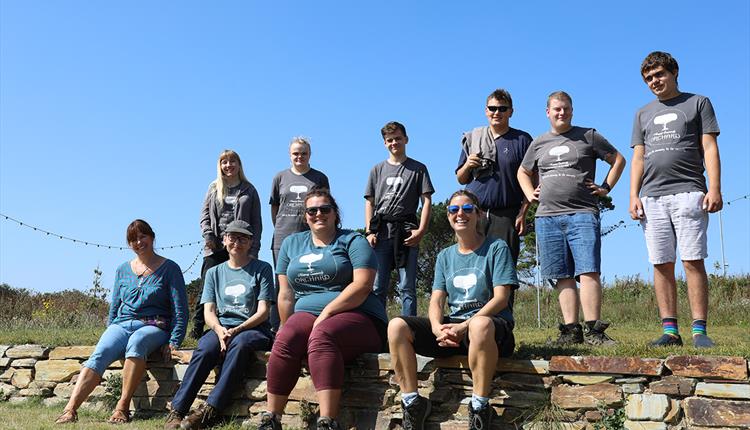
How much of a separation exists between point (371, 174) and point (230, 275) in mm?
1510

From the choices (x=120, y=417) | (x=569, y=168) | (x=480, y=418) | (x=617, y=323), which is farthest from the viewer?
(x=617, y=323)

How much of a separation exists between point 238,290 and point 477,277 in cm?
180

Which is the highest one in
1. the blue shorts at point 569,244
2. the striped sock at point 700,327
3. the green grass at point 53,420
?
the blue shorts at point 569,244

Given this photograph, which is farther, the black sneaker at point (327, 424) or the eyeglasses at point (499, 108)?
the eyeglasses at point (499, 108)

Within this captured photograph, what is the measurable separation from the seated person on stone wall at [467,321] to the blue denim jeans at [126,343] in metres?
2.10

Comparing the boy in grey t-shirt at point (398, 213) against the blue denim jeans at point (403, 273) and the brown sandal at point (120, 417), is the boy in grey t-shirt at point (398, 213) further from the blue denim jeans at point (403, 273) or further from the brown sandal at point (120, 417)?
the brown sandal at point (120, 417)

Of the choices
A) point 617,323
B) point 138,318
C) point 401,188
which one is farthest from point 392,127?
point 617,323

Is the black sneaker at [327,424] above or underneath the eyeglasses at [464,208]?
underneath

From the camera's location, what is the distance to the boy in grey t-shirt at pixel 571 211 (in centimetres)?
489

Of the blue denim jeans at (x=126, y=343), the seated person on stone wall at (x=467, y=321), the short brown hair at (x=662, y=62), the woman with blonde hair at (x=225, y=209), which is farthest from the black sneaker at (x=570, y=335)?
the blue denim jeans at (x=126, y=343)

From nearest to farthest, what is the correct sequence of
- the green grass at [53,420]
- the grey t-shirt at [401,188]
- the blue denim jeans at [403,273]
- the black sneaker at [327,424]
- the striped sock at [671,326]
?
the black sneaker at [327,424] < the striped sock at [671,326] < the green grass at [53,420] < the blue denim jeans at [403,273] < the grey t-shirt at [401,188]

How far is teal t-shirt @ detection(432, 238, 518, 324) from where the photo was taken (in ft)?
14.3

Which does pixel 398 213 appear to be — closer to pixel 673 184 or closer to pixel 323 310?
pixel 323 310

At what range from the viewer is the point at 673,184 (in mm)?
4660
